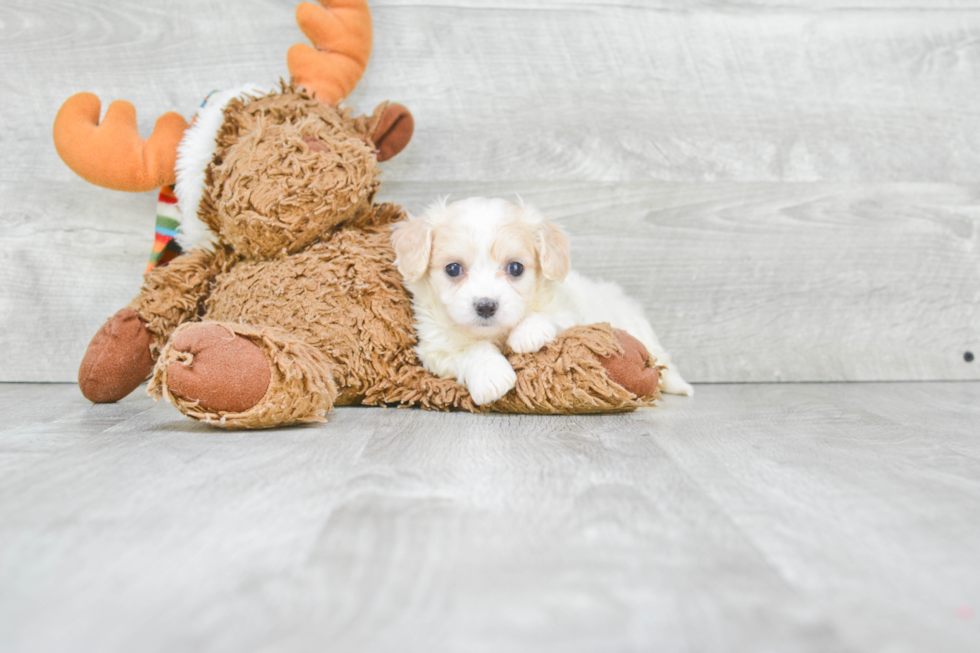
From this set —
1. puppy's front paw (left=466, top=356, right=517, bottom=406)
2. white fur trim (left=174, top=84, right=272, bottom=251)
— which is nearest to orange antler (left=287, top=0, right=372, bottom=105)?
white fur trim (left=174, top=84, right=272, bottom=251)

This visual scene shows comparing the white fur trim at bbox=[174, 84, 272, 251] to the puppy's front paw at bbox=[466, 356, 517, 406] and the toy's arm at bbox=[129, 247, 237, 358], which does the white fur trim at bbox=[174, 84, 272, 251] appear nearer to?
the toy's arm at bbox=[129, 247, 237, 358]

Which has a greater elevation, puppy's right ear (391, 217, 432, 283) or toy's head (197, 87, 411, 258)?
toy's head (197, 87, 411, 258)

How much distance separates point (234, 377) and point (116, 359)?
0.45 meters

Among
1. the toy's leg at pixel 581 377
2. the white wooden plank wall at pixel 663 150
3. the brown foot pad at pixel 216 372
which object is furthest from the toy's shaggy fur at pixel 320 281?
the white wooden plank wall at pixel 663 150

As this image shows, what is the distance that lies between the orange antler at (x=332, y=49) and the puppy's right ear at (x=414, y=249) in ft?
1.33

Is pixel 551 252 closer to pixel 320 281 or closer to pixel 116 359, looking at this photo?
pixel 320 281

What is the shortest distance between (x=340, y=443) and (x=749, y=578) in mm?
637

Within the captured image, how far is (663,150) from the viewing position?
1.79 metres

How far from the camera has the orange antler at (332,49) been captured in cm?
152

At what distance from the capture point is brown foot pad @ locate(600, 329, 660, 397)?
4.14ft

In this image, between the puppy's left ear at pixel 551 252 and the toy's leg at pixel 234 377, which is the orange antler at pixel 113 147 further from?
the puppy's left ear at pixel 551 252

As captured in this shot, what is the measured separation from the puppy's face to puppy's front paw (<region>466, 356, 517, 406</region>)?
72mm

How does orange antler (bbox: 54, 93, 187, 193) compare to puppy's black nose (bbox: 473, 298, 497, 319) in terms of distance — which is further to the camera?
orange antler (bbox: 54, 93, 187, 193)

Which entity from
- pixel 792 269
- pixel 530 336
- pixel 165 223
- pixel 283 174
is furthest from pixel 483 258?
pixel 792 269
